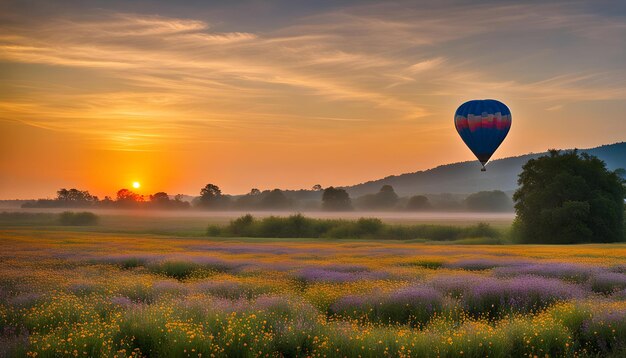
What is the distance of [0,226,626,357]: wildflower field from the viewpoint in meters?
11.6

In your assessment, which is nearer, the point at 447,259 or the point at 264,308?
the point at 264,308

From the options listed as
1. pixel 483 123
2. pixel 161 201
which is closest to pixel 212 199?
pixel 161 201

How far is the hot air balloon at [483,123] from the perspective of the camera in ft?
159

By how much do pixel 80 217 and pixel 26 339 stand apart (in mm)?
117823

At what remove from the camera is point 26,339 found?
12.0 metres

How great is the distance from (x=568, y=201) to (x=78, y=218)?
98.6 m

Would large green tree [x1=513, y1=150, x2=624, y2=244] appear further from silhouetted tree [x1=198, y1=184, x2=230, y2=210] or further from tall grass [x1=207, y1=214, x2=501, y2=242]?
silhouetted tree [x1=198, y1=184, x2=230, y2=210]

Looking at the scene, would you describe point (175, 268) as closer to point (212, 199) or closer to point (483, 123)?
point (483, 123)

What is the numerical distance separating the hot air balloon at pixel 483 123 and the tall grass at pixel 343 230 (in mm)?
25826

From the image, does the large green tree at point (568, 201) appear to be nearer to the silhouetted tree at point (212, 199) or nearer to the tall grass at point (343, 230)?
the tall grass at point (343, 230)

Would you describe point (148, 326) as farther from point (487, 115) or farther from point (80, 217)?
point (80, 217)

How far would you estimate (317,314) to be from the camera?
48.7 feet

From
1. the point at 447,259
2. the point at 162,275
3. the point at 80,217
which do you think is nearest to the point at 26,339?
the point at 162,275

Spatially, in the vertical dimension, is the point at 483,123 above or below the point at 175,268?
above
